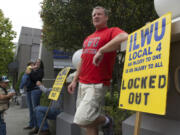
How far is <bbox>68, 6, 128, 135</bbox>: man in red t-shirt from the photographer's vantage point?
216 cm

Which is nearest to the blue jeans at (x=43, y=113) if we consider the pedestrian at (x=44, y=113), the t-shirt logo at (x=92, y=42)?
the pedestrian at (x=44, y=113)

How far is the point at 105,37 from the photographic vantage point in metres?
2.36

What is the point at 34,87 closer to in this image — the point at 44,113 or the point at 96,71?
the point at 44,113

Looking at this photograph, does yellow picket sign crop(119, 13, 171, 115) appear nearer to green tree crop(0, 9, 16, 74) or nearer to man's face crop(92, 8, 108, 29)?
man's face crop(92, 8, 108, 29)

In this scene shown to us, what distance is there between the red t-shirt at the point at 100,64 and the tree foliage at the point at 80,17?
5288mm

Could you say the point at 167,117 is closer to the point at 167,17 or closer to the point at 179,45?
the point at 179,45

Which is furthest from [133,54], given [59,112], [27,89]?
[27,89]

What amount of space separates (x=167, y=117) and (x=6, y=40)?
20.7 meters

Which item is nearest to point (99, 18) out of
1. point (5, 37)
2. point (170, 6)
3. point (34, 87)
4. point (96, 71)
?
point (96, 71)

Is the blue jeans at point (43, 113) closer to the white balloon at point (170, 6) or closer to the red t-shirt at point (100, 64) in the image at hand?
the red t-shirt at point (100, 64)

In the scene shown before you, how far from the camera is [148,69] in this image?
160cm

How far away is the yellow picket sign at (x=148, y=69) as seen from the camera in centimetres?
142

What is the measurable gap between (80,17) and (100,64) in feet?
20.7

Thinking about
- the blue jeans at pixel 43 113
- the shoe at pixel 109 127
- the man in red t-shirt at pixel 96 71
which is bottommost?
the blue jeans at pixel 43 113
